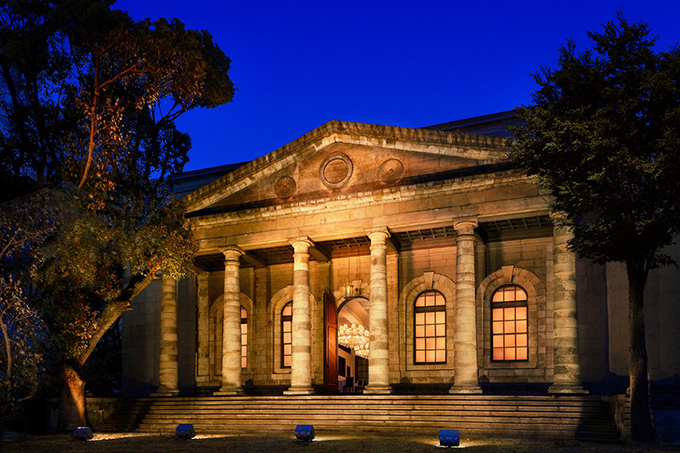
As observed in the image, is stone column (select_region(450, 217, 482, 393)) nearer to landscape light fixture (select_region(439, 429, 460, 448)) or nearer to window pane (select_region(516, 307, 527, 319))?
window pane (select_region(516, 307, 527, 319))

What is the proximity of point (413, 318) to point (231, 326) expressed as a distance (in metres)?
7.07

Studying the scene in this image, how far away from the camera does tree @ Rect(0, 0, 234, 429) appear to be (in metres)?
20.3

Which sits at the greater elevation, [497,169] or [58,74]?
[58,74]

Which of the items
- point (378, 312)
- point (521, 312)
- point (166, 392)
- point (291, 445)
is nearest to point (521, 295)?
point (521, 312)

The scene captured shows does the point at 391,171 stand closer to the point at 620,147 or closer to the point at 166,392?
the point at 620,147

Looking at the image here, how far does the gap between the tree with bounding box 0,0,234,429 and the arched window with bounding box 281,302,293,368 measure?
7.40 metres

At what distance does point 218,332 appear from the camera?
3094 cm

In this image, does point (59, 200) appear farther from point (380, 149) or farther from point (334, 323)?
point (334, 323)

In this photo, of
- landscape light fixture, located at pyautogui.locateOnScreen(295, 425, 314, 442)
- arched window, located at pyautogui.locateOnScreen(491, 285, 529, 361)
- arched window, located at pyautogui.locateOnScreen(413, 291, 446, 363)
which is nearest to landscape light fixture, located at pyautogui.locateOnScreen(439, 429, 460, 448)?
landscape light fixture, located at pyautogui.locateOnScreen(295, 425, 314, 442)

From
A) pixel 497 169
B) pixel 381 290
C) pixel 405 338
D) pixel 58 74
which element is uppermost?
pixel 58 74

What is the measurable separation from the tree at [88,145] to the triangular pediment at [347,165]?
138 inches

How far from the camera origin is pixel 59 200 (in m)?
18.9

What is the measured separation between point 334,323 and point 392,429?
25.5ft

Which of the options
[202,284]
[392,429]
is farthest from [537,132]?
[202,284]
